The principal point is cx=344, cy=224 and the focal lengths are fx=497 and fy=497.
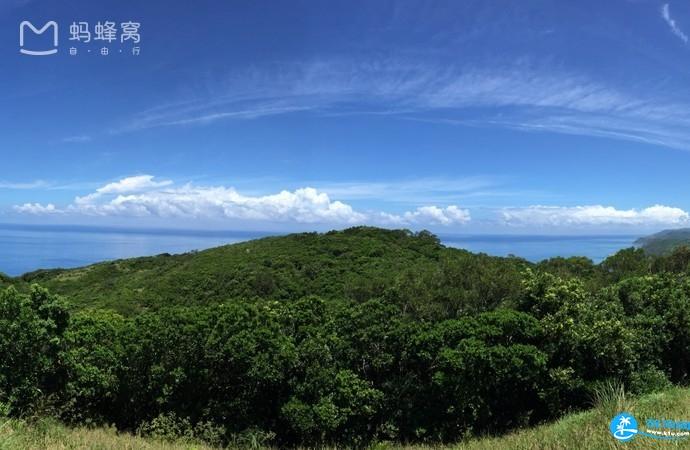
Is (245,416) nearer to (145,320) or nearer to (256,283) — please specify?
(145,320)

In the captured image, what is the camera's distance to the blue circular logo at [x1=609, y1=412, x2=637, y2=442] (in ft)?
17.0

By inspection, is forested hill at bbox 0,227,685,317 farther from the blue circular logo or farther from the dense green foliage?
the blue circular logo

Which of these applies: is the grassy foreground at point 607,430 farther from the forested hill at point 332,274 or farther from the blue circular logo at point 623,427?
the forested hill at point 332,274

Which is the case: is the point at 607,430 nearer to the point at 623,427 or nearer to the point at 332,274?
the point at 623,427

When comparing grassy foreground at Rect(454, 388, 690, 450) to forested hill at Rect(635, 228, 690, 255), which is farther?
forested hill at Rect(635, 228, 690, 255)

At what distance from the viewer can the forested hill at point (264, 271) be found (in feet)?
160

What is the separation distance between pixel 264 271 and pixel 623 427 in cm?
5189

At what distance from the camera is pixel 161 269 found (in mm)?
67938

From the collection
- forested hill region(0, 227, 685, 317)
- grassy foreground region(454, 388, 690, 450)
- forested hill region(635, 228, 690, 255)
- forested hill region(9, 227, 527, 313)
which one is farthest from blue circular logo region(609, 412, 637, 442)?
forested hill region(635, 228, 690, 255)

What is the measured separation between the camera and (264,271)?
55781mm

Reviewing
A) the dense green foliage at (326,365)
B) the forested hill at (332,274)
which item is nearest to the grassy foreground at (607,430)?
the dense green foliage at (326,365)

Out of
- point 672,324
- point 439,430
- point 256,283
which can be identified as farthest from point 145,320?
point 256,283

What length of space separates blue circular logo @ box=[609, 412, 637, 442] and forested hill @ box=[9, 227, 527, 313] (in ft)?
84.4

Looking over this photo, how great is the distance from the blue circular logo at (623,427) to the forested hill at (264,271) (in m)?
25.7
